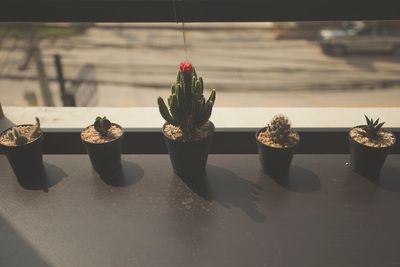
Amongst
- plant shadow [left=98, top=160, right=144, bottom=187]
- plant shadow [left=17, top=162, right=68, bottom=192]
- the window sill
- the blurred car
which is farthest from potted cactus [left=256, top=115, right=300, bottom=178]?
the blurred car

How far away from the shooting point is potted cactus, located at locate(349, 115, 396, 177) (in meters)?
1.09

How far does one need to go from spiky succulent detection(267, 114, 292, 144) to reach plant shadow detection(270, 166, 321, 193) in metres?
0.12

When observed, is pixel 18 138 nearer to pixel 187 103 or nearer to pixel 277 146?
pixel 187 103

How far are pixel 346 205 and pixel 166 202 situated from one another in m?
0.49

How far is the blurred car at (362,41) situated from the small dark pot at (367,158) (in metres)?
15.9

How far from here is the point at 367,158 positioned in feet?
3.65

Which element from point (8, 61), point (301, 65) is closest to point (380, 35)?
point (301, 65)

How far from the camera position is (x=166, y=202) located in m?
1.07

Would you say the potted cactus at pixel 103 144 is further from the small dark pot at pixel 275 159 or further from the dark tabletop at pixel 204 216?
the small dark pot at pixel 275 159

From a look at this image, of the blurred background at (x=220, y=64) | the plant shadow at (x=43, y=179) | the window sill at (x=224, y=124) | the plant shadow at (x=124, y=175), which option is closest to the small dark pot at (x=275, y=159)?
the window sill at (x=224, y=124)

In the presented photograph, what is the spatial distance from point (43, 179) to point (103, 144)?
235 millimetres

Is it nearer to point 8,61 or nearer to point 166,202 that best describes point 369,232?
point 166,202

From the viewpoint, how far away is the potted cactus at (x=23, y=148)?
1.12 meters

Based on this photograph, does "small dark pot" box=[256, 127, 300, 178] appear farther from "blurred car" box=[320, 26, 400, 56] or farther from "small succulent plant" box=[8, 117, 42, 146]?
"blurred car" box=[320, 26, 400, 56]
